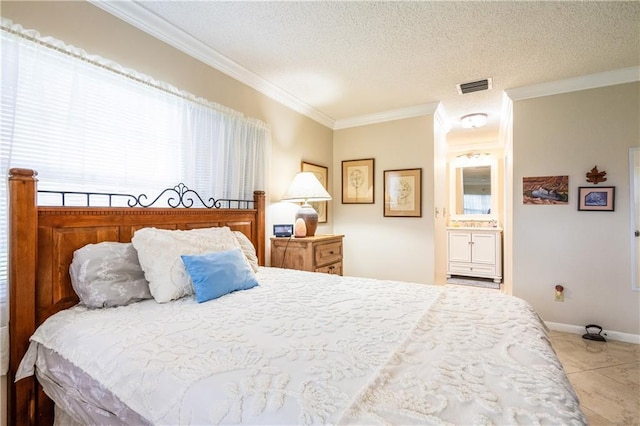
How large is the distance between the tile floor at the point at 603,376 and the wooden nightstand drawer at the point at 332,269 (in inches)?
81.6

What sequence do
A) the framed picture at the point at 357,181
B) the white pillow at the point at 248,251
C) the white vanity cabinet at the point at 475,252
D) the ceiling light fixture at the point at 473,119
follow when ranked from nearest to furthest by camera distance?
the white pillow at the point at 248,251
the ceiling light fixture at the point at 473,119
the framed picture at the point at 357,181
the white vanity cabinet at the point at 475,252

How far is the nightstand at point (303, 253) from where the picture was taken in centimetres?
283

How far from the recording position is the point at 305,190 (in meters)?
3.01

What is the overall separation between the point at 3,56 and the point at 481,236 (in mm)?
5728

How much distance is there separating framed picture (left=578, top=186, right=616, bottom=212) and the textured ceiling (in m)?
1.12

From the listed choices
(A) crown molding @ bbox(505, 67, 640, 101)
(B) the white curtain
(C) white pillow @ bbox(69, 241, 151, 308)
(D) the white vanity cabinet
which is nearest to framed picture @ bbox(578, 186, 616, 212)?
(A) crown molding @ bbox(505, 67, 640, 101)

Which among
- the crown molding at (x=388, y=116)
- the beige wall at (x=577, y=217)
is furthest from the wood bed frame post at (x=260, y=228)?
the beige wall at (x=577, y=217)

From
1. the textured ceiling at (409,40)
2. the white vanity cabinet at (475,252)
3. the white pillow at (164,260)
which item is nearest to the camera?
the white pillow at (164,260)

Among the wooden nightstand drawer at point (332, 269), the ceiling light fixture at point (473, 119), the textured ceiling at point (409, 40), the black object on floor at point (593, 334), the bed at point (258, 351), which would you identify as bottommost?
the black object on floor at point (593, 334)

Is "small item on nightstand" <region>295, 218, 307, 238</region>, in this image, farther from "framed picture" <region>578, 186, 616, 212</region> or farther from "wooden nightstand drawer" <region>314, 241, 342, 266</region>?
"framed picture" <region>578, 186, 616, 212</region>

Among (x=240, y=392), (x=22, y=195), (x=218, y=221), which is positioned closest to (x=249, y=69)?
(x=218, y=221)

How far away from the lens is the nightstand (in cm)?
283

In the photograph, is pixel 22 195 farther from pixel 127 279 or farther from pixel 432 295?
pixel 432 295

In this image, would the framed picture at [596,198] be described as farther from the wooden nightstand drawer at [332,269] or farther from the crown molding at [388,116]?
the wooden nightstand drawer at [332,269]
